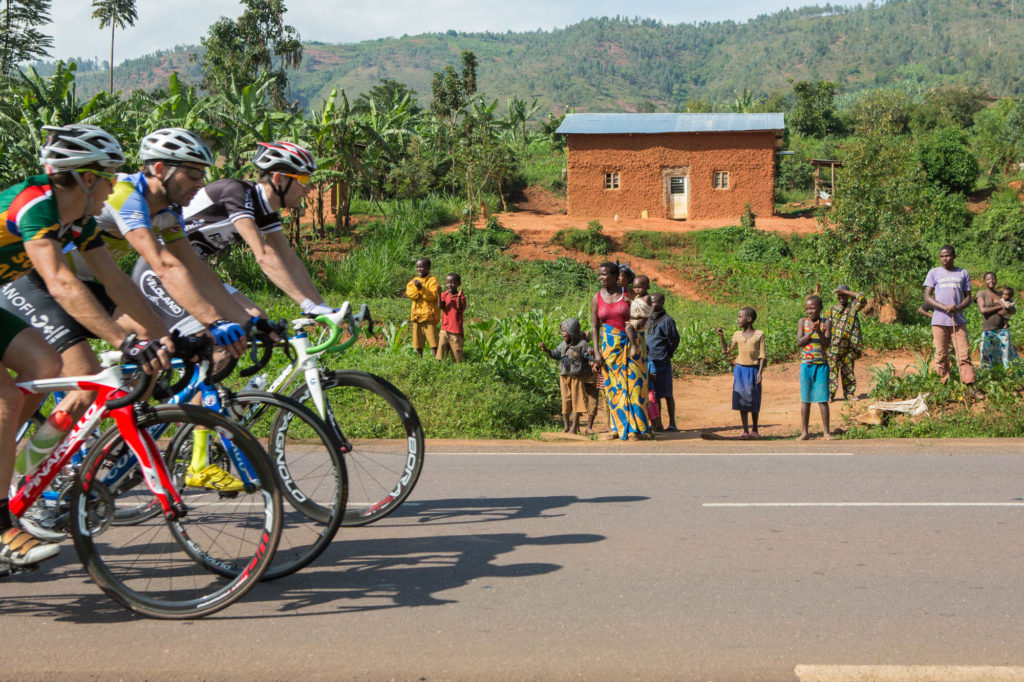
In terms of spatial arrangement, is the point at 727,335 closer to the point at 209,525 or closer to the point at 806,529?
the point at 806,529

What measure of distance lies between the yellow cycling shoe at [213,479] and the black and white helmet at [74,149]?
4.99ft

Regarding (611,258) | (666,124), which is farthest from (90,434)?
(666,124)

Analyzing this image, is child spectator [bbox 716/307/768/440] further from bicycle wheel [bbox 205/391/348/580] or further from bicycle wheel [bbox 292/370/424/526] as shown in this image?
bicycle wheel [bbox 205/391/348/580]

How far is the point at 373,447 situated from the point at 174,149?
3.00 m

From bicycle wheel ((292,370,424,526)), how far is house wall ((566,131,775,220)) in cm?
3146

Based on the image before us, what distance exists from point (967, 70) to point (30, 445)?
618 ft

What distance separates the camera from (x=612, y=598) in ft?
15.4

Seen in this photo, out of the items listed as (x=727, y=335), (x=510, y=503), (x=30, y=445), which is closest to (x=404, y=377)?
(x=510, y=503)

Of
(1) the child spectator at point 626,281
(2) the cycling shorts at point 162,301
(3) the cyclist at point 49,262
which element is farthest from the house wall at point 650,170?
(3) the cyclist at point 49,262

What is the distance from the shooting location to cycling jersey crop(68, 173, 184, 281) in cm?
521

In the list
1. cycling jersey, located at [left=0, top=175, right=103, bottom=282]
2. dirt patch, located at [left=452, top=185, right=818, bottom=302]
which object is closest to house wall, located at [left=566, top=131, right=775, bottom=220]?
dirt patch, located at [left=452, top=185, right=818, bottom=302]

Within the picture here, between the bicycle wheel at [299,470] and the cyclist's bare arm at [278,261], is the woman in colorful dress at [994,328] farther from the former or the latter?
the bicycle wheel at [299,470]

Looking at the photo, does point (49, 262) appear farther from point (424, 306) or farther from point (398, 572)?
point (424, 306)

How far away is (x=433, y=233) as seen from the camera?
32.1 metres
